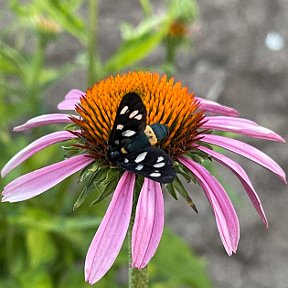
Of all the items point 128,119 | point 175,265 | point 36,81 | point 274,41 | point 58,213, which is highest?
point 274,41

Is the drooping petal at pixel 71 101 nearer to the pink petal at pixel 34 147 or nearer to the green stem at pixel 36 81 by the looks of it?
the pink petal at pixel 34 147

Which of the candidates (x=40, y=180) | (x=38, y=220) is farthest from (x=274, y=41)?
(x=40, y=180)

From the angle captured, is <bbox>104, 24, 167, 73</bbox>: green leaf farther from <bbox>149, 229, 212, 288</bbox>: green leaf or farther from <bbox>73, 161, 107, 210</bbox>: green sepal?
<bbox>73, 161, 107, 210</bbox>: green sepal

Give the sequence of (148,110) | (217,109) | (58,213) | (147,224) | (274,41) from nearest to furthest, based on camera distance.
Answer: (147,224), (148,110), (217,109), (58,213), (274,41)

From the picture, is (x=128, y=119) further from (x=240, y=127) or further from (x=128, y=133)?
(x=240, y=127)

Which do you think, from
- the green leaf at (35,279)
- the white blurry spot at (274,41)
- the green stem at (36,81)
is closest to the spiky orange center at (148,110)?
the green leaf at (35,279)

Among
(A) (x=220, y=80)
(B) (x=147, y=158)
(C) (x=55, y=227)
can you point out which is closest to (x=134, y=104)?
(B) (x=147, y=158)
